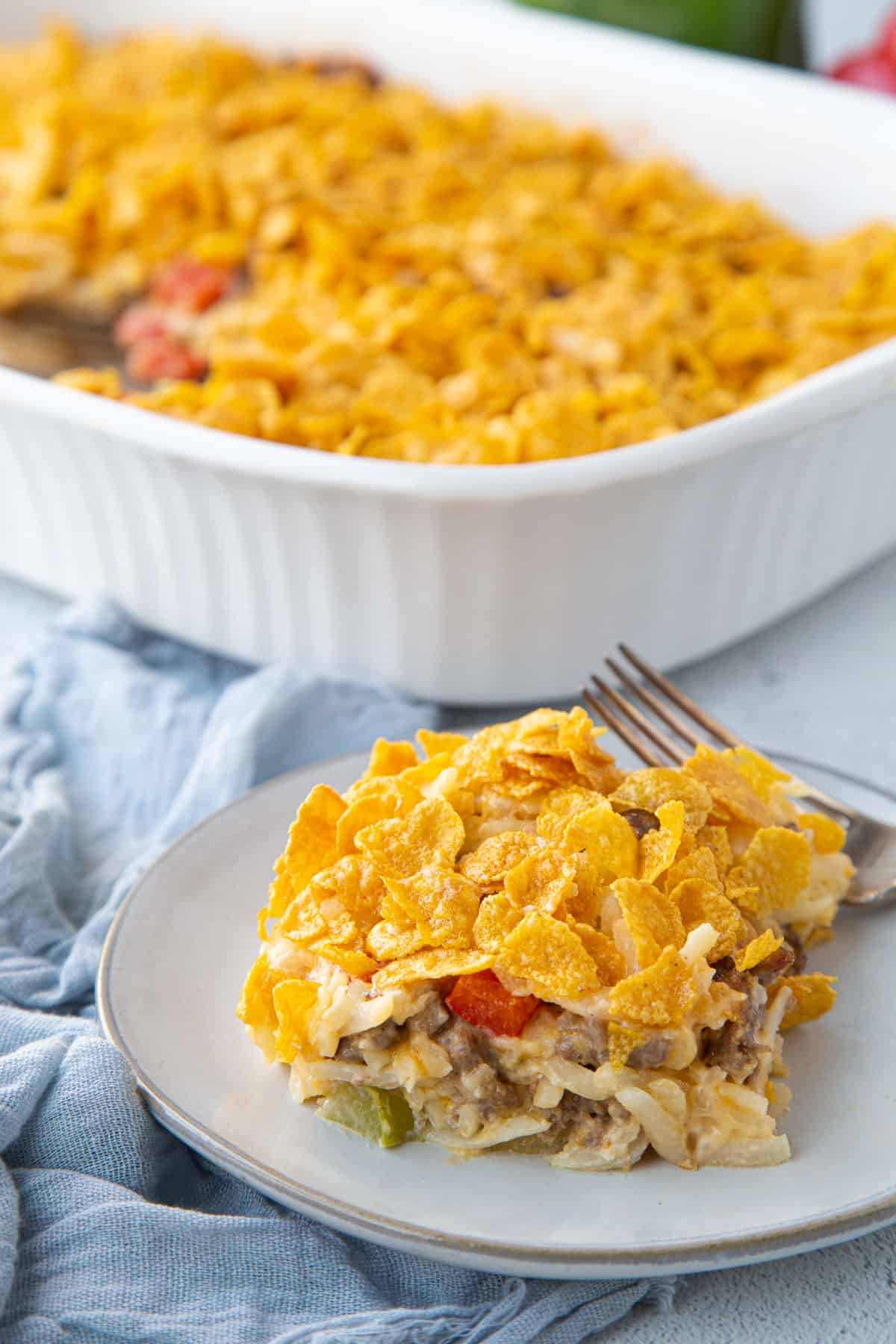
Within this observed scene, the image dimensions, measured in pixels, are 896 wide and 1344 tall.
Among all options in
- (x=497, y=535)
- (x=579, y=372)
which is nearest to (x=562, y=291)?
(x=579, y=372)

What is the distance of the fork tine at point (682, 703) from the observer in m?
1.34

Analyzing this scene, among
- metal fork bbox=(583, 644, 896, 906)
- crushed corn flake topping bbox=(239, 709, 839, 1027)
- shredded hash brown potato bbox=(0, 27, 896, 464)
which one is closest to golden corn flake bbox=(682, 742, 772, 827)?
crushed corn flake topping bbox=(239, 709, 839, 1027)

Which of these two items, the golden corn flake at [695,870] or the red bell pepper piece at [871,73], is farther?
the red bell pepper piece at [871,73]

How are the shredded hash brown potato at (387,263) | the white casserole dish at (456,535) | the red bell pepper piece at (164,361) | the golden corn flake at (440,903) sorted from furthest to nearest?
the red bell pepper piece at (164,361), the shredded hash brown potato at (387,263), the white casserole dish at (456,535), the golden corn flake at (440,903)

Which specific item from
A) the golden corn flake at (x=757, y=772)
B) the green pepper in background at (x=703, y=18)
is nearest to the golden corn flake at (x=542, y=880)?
the golden corn flake at (x=757, y=772)

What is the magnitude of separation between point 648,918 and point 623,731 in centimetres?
35

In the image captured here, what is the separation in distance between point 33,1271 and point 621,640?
879 millimetres

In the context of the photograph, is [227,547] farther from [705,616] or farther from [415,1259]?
[415,1259]

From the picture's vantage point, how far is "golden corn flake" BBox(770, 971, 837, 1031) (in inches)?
42.2

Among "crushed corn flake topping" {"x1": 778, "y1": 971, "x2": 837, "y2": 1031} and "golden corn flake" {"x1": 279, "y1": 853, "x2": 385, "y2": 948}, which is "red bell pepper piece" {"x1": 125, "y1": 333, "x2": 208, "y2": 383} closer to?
"golden corn flake" {"x1": 279, "y1": 853, "x2": 385, "y2": 948}

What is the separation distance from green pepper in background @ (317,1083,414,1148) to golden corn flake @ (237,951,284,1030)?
67 millimetres

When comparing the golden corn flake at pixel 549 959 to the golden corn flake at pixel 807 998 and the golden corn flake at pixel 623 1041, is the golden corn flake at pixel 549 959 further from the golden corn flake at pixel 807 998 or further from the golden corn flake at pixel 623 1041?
the golden corn flake at pixel 807 998

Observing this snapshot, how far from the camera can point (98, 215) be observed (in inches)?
91.7

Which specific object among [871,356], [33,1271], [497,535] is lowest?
[33,1271]
